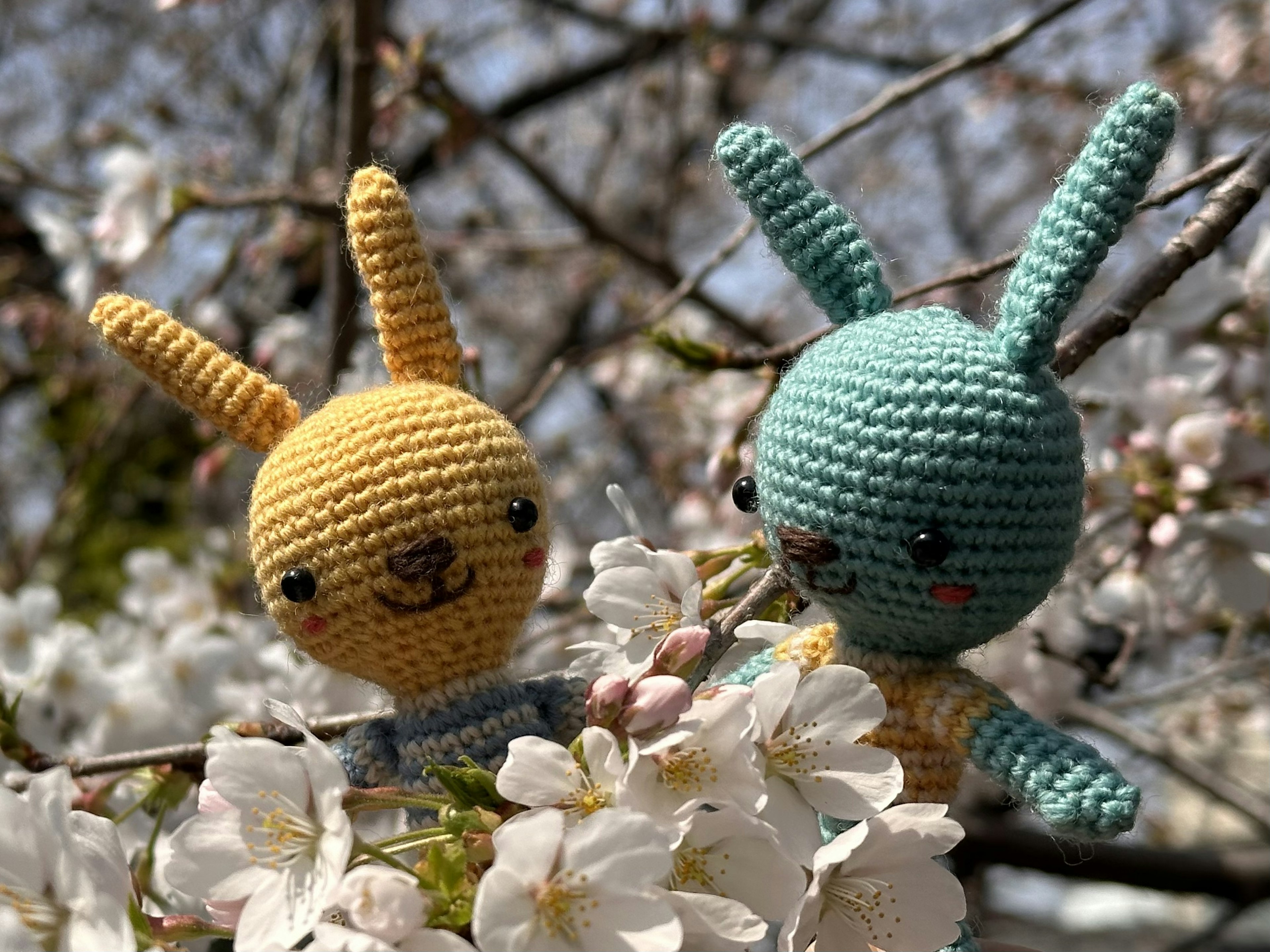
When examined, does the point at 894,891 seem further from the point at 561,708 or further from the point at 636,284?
the point at 636,284

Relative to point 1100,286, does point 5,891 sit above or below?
above

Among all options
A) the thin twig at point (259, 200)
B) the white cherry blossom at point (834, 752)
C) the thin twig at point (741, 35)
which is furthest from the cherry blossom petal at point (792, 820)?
the thin twig at point (741, 35)

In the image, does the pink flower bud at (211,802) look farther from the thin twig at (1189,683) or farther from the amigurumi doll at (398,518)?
the thin twig at (1189,683)

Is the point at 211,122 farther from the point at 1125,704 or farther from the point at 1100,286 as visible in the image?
the point at 1125,704

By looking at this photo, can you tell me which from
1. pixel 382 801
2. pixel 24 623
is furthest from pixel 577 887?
pixel 24 623

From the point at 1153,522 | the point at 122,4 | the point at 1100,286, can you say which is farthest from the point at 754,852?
the point at 122,4

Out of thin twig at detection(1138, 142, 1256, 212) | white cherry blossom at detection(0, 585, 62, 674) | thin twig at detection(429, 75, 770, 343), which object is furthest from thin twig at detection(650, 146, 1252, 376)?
white cherry blossom at detection(0, 585, 62, 674)

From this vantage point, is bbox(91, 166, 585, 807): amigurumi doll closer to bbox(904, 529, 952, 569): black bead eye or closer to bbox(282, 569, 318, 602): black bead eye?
bbox(282, 569, 318, 602): black bead eye
